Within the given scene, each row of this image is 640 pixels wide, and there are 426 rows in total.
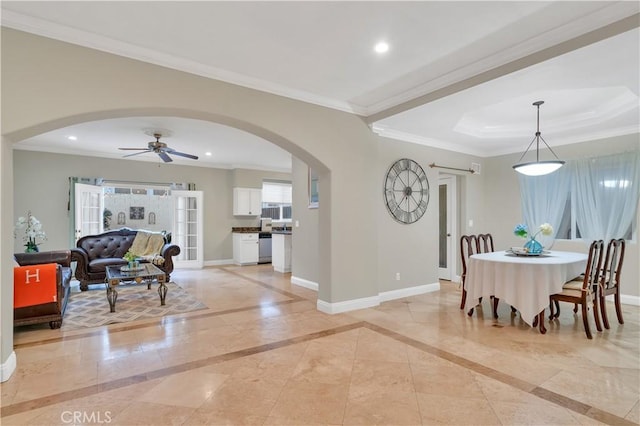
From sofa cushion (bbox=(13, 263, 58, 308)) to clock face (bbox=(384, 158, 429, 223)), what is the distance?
13.8 ft

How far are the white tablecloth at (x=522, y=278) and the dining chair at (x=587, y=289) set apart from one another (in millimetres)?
104

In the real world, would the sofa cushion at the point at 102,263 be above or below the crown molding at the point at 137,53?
below

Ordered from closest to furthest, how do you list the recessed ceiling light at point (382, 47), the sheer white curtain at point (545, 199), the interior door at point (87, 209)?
the recessed ceiling light at point (382, 47)
the sheer white curtain at point (545, 199)
the interior door at point (87, 209)

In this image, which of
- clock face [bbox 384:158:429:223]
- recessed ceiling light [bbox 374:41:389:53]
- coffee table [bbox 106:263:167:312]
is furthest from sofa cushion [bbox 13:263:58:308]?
clock face [bbox 384:158:429:223]

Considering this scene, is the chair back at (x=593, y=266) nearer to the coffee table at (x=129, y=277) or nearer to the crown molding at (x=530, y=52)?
the crown molding at (x=530, y=52)

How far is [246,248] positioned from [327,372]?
20.2 ft

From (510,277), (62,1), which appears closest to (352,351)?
(510,277)

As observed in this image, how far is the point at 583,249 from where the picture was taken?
16.8ft

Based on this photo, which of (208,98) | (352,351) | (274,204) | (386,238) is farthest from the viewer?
(274,204)

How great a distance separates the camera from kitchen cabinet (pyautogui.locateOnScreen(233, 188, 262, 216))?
8609 millimetres

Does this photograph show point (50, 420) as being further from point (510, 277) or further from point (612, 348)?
point (612, 348)

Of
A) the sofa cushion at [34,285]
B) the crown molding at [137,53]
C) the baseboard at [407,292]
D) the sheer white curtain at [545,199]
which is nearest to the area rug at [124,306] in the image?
the sofa cushion at [34,285]

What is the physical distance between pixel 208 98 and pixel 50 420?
276 centimetres

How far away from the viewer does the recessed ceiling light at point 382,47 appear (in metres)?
2.80
